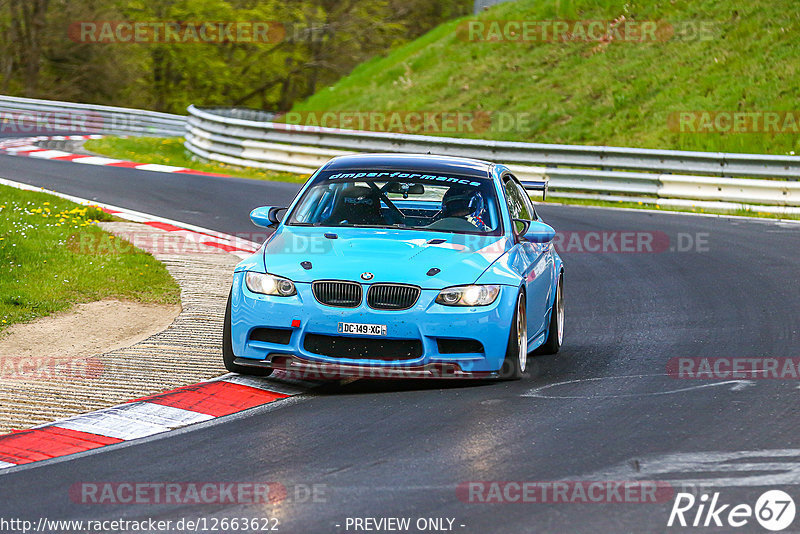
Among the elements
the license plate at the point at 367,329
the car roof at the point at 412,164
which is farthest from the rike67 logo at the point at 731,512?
the car roof at the point at 412,164

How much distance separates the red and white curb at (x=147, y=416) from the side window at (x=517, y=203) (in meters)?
2.29

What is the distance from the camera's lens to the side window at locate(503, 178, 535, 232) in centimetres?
931

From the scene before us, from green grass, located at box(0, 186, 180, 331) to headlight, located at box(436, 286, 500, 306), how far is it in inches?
163

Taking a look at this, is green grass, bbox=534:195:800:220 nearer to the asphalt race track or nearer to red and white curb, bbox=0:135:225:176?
red and white curb, bbox=0:135:225:176

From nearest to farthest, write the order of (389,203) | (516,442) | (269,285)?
1. (516,442)
2. (269,285)
3. (389,203)

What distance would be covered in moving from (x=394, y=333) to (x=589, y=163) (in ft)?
48.8

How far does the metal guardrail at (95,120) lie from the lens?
109 ft

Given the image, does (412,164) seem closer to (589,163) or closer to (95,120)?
(589,163)

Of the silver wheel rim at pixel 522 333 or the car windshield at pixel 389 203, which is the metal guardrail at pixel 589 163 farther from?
the silver wheel rim at pixel 522 333

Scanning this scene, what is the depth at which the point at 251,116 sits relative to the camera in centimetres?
3522

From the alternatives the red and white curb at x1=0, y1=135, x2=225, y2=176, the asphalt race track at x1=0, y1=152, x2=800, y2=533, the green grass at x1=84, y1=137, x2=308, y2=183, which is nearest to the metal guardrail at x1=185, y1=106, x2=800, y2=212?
the green grass at x1=84, y1=137, x2=308, y2=183

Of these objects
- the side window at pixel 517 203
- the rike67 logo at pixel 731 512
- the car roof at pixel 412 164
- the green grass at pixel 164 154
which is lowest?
the green grass at pixel 164 154

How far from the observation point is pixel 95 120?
110 feet

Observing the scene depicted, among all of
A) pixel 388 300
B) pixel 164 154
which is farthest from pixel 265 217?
pixel 164 154
